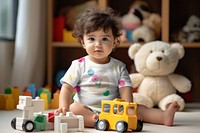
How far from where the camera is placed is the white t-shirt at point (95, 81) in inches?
67.0

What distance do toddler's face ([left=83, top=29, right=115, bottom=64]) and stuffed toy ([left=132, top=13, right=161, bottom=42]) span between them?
879 mm

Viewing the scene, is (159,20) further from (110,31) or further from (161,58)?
(110,31)

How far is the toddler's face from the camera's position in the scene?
168cm

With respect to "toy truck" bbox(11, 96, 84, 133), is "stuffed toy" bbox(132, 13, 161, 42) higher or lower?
higher

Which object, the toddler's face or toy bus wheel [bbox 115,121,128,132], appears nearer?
toy bus wheel [bbox 115,121,128,132]

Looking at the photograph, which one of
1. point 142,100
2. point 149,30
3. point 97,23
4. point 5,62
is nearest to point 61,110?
point 97,23

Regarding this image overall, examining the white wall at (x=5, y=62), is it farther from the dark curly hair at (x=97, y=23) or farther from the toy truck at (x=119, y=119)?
the toy truck at (x=119, y=119)

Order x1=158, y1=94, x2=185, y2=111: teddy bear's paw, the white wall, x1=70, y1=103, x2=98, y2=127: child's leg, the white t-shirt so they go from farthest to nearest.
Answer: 1. the white wall
2. x1=158, y1=94, x2=185, y2=111: teddy bear's paw
3. the white t-shirt
4. x1=70, y1=103, x2=98, y2=127: child's leg

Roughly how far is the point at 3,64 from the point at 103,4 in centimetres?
66

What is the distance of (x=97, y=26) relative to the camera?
5.50 feet

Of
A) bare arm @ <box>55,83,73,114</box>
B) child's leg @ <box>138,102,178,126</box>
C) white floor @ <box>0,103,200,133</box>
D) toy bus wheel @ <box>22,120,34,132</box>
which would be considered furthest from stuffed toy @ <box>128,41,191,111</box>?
toy bus wheel @ <box>22,120,34,132</box>

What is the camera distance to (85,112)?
1.61 meters

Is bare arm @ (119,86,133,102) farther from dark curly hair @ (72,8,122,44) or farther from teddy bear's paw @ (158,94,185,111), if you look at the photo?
teddy bear's paw @ (158,94,185,111)

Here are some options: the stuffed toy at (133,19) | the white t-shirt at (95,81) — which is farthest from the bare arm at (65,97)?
the stuffed toy at (133,19)
